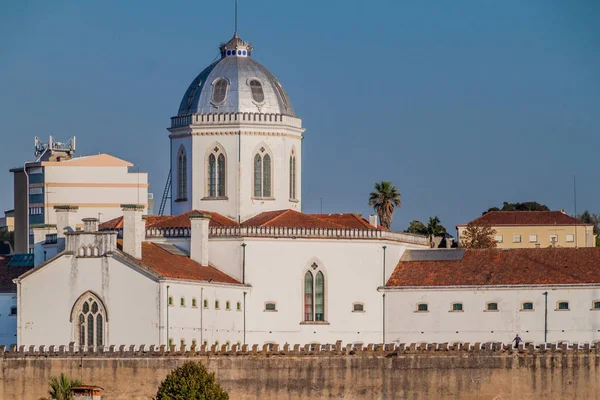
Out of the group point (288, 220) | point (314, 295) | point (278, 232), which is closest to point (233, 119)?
point (288, 220)

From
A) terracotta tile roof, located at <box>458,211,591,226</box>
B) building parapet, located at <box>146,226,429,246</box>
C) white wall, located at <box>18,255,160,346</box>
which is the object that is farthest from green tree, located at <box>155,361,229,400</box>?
terracotta tile roof, located at <box>458,211,591,226</box>

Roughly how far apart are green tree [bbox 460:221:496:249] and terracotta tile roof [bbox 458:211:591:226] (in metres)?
9.18

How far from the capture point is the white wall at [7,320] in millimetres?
102750

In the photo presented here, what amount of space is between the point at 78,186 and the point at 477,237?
51.5 metres

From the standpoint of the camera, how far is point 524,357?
92625 millimetres

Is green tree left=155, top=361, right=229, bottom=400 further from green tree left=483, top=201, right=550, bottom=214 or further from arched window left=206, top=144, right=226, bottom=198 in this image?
green tree left=483, top=201, right=550, bottom=214

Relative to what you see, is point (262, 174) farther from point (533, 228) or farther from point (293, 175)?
point (533, 228)

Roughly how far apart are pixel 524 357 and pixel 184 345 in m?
17.1

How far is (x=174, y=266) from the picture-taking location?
98.0 metres

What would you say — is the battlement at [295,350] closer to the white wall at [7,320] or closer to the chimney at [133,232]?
the chimney at [133,232]

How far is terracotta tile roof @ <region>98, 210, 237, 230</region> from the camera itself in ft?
344

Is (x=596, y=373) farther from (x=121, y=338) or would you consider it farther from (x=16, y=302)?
(x=16, y=302)

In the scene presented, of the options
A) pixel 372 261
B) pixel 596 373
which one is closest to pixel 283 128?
pixel 372 261

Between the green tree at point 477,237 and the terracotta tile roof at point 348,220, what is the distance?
95.7 feet
